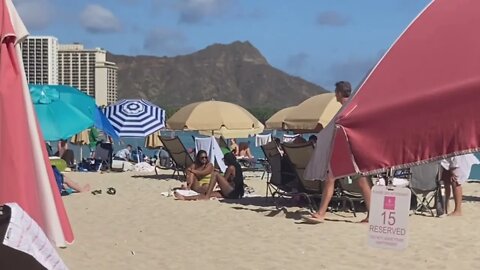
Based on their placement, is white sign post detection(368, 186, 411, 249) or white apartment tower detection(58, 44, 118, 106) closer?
white sign post detection(368, 186, 411, 249)

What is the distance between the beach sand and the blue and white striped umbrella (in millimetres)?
7711

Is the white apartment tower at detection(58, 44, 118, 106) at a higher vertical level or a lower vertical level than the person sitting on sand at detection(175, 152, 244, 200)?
higher

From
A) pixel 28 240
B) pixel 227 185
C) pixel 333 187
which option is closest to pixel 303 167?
pixel 333 187

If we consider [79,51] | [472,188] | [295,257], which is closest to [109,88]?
[79,51]

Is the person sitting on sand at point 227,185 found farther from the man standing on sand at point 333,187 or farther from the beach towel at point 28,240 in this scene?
the beach towel at point 28,240

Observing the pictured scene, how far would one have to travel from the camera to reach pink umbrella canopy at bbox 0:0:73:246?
3.78 meters

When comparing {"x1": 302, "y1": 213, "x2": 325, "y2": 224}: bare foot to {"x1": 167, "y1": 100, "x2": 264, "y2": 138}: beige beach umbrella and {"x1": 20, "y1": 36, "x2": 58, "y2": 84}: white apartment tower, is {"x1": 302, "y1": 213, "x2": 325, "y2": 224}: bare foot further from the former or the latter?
{"x1": 20, "y1": 36, "x2": 58, "y2": 84}: white apartment tower

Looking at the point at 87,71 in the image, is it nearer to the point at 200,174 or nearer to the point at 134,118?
the point at 134,118

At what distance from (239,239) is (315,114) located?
5.20m

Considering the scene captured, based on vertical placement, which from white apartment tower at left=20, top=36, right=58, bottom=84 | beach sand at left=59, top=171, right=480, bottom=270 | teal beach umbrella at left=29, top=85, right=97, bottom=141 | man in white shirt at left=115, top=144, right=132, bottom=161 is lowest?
man in white shirt at left=115, top=144, right=132, bottom=161

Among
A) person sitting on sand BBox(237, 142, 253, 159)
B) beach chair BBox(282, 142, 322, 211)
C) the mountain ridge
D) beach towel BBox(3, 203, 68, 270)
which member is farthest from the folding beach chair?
the mountain ridge

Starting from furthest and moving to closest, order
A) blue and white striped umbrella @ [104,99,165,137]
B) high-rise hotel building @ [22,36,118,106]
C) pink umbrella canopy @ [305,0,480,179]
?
high-rise hotel building @ [22,36,118,106] < blue and white striped umbrella @ [104,99,165,137] < pink umbrella canopy @ [305,0,480,179]

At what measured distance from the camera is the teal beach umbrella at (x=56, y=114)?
11.2 m

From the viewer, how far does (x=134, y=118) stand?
18344mm
